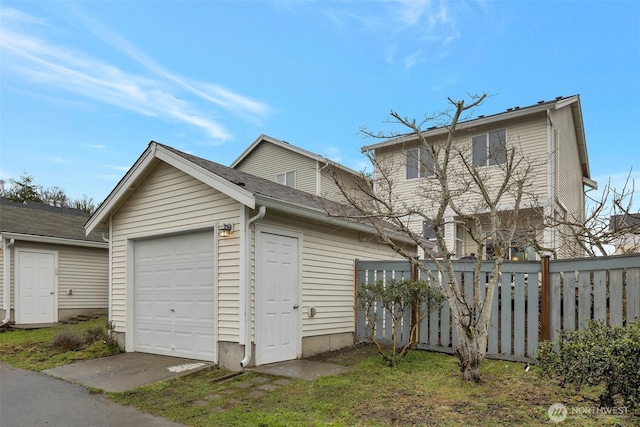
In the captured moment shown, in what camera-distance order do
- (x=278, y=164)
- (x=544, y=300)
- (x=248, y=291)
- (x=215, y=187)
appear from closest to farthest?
(x=544, y=300), (x=248, y=291), (x=215, y=187), (x=278, y=164)

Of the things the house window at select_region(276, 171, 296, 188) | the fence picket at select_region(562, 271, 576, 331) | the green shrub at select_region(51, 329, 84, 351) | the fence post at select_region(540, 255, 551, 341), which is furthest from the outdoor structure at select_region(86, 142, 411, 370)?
the house window at select_region(276, 171, 296, 188)

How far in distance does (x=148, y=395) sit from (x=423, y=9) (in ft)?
34.0

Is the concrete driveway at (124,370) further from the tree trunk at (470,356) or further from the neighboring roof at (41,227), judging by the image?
the neighboring roof at (41,227)

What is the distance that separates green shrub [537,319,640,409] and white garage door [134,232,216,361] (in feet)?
17.1

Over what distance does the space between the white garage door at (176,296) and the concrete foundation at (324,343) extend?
177 centimetres

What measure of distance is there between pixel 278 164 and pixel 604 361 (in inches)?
704

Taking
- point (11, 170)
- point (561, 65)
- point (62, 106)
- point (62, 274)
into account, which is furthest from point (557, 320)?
point (11, 170)

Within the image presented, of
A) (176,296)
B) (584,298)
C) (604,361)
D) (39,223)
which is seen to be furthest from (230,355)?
(39,223)

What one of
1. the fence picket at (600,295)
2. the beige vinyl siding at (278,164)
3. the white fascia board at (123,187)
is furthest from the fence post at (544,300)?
the beige vinyl siding at (278,164)

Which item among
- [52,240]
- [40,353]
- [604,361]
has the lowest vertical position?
[40,353]

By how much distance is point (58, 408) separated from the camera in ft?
16.7

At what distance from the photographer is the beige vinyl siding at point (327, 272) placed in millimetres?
7758

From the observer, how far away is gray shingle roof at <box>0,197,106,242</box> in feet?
42.9

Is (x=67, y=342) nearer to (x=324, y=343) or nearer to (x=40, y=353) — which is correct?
(x=40, y=353)
